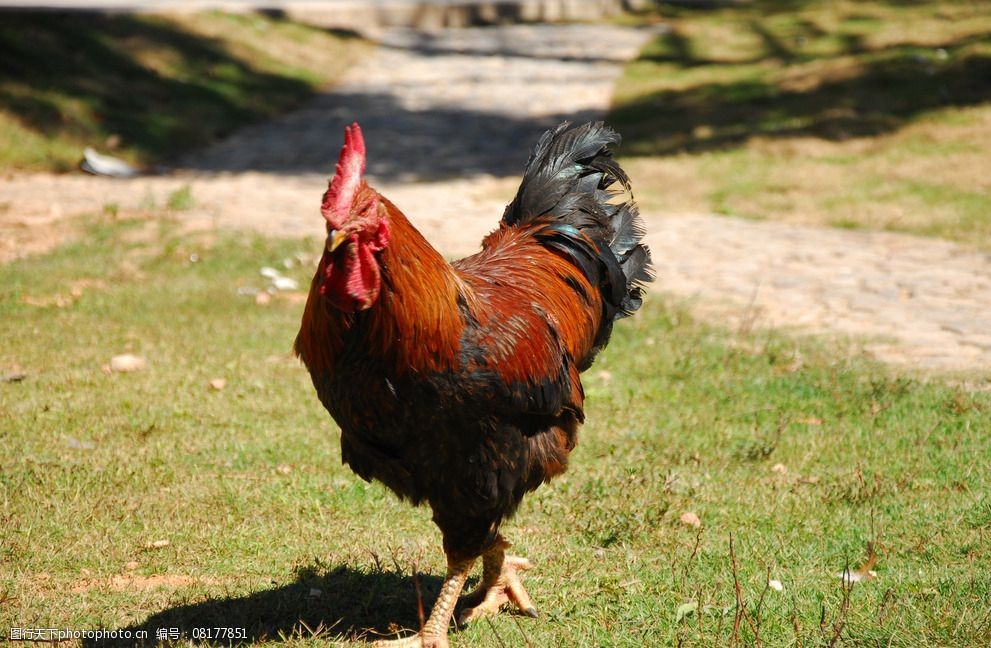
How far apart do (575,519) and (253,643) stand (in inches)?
73.7

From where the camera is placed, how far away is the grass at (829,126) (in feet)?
39.0

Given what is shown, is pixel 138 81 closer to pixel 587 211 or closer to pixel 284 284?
pixel 284 284

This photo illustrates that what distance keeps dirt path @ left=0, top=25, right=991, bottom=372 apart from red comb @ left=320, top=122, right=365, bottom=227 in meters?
5.26

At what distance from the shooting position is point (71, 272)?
947cm

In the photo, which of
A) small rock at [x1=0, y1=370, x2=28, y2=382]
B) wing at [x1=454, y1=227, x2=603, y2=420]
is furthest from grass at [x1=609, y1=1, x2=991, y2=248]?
small rock at [x1=0, y1=370, x2=28, y2=382]

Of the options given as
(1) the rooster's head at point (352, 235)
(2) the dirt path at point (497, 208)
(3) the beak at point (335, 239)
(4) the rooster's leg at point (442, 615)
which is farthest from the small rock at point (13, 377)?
(3) the beak at point (335, 239)

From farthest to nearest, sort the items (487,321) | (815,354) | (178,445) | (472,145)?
(472,145) < (815,354) < (178,445) < (487,321)

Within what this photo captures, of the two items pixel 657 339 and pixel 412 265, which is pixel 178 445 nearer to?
pixel 412 265

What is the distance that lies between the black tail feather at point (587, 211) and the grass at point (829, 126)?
6.33 metres

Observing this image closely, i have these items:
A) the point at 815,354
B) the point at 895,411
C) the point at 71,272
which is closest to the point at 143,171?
the point at 71,272

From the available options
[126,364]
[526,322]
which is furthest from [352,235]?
[126,364]

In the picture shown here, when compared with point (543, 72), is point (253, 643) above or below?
above

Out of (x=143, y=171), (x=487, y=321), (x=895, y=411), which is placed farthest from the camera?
(x=143, y=171)

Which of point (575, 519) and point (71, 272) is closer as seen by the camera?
point (575, 519)
